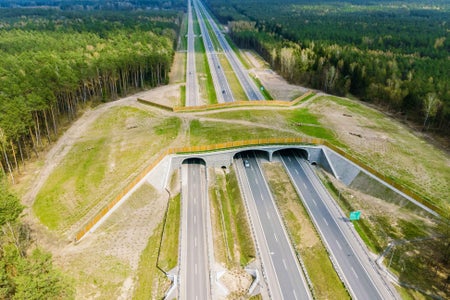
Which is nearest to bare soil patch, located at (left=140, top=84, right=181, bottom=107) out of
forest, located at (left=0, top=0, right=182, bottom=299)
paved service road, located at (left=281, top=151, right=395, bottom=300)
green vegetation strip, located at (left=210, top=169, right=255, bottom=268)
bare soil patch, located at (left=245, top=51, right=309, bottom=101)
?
forest, located at (left=0, top=0, right=182, bottom=299)

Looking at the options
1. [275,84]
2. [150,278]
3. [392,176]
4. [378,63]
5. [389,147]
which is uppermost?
[378,63]

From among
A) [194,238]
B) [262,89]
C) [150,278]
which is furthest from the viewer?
[262,89]

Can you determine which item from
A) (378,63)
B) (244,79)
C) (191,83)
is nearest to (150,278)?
(191,83)

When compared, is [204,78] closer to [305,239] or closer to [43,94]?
[43,94]

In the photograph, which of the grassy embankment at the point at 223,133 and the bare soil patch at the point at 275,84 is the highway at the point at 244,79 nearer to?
the bare soil patch at the point at 275,84

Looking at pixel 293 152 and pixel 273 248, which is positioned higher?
pixel 293 152

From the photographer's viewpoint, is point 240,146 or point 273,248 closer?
point 273,248

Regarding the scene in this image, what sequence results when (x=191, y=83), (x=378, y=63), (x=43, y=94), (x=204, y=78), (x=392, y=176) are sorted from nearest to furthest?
(x=392, y=176)
(x=43, y=94)
(x=378, y=63)
(x=191, y=83)
(x=204, y=78)
